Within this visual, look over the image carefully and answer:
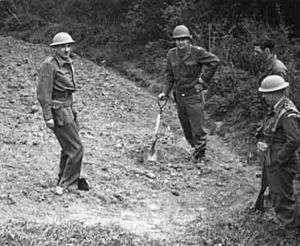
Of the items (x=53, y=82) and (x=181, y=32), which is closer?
(x=53, y=82)

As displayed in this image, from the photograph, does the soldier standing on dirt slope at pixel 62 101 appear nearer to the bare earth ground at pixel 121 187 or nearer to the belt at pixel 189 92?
the bare earth ground at pixel 121 187

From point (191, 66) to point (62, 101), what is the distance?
2.49 meters

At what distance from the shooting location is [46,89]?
6.73 meters

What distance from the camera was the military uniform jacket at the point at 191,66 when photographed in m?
8.64

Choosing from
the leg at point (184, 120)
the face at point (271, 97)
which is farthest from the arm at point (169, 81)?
the face at point (271, 97)

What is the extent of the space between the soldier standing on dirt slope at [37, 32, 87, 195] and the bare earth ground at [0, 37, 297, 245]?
1.04 feet

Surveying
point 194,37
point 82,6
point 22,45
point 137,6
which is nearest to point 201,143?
point 194,37

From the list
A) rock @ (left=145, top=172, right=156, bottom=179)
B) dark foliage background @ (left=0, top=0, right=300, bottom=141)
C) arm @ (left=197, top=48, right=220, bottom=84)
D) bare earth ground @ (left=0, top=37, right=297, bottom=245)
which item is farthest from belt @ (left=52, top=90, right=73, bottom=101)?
dark foliage background @ (left=0, top=0, right=300, bottom=141)

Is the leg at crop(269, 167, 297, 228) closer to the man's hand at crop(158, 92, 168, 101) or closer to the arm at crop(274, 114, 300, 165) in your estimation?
the arm at crop(274, 114, 300, 165)

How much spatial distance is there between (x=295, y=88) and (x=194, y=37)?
435cm

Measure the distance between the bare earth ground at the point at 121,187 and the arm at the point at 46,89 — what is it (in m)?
1.05

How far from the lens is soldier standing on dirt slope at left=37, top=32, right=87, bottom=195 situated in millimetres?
6750

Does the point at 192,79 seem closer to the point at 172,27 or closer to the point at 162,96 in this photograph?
the point at 162,96

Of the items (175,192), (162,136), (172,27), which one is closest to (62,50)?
(175,192)
